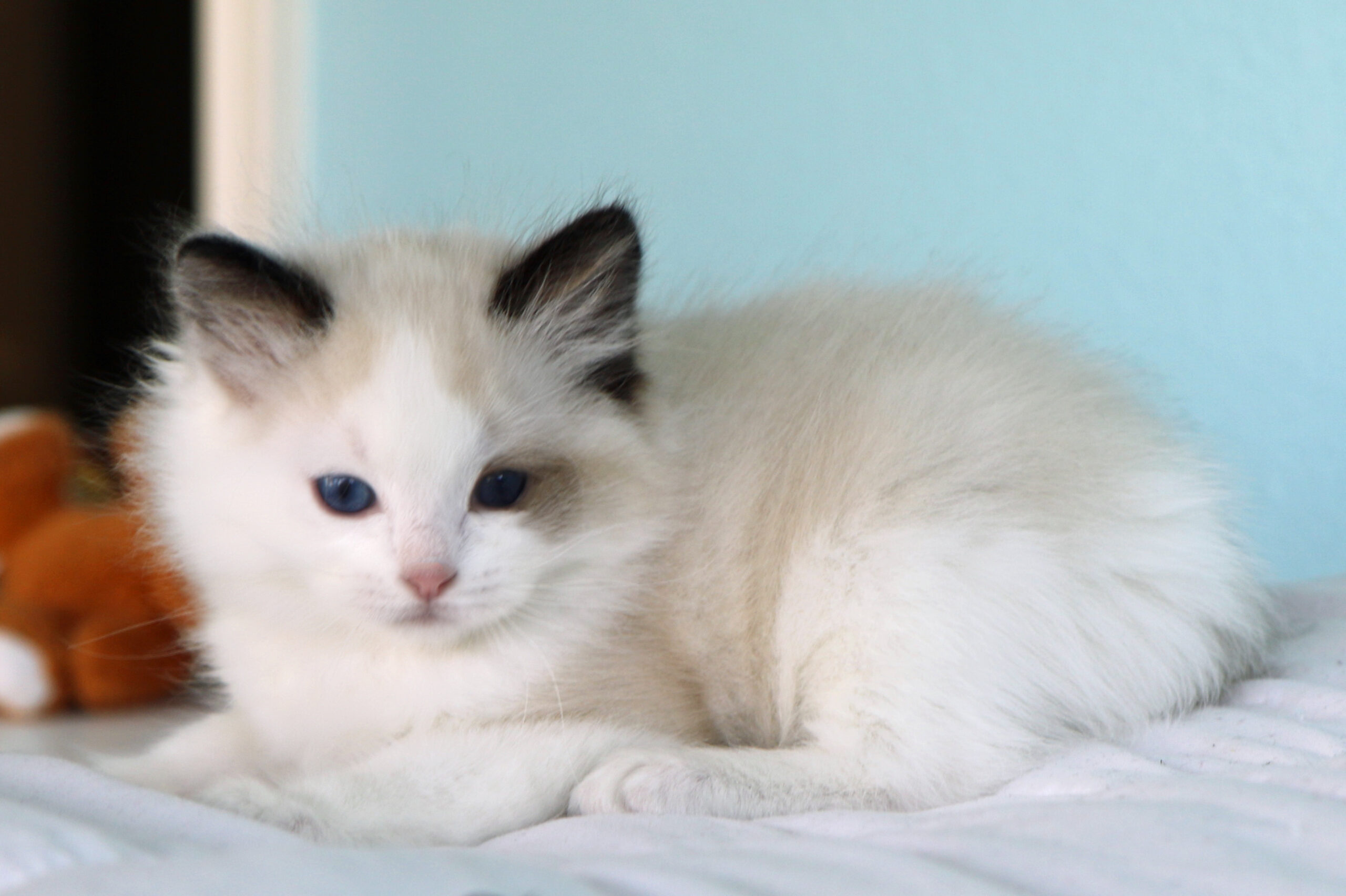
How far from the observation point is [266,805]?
1186 millimetres

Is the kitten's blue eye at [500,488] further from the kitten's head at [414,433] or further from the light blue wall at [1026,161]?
the light blue wall at [1026,161]

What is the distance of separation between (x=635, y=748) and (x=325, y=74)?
3.01 metres

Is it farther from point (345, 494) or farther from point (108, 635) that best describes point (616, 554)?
point (108, 635)

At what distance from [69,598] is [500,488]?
1039 millimetres

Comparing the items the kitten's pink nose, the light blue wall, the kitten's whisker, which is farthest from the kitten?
the light blue wall

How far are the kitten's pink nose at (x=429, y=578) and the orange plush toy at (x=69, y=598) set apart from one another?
694mm

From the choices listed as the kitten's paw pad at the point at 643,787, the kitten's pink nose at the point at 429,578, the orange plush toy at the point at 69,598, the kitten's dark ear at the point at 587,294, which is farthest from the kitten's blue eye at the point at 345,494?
the orange plush toy at the point at 69,598

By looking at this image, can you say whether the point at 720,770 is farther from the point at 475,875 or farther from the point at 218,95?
the point at 218,95

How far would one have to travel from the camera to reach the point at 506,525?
1318mm

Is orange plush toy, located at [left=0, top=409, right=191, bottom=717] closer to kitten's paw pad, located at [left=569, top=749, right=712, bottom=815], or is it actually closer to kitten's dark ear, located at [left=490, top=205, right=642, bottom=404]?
kitten's dark ear, located at [left=490, top=205, right=642, bottom=404]

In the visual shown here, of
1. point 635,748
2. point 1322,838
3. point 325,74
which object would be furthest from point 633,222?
point 325,74

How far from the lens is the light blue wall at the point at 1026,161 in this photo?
8.05 feet

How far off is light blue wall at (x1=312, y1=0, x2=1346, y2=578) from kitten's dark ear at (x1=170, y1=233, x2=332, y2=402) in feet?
2.39

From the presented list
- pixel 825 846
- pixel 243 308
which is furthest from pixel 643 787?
pixel 243 308
